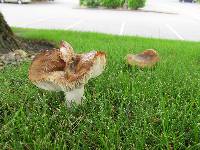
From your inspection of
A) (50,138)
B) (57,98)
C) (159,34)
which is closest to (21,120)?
(50,138)

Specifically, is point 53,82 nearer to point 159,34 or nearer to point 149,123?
point 149,123

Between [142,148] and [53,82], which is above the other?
[53,82]

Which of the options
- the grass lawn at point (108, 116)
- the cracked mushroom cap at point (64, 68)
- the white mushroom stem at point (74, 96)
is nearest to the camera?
the grass lawn at point (108, 116)

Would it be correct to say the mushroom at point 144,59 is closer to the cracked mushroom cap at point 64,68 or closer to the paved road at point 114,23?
the cracked mushroom cap at point 64,68

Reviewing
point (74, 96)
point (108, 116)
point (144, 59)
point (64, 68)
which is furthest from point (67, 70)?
point (144, 59)

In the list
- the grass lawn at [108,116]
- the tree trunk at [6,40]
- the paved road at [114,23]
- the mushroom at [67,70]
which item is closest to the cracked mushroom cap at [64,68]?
the mushroom at [67,70]

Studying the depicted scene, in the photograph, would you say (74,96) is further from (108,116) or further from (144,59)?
(144,59)

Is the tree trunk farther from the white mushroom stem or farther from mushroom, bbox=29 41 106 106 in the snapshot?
the white mushroom stem
